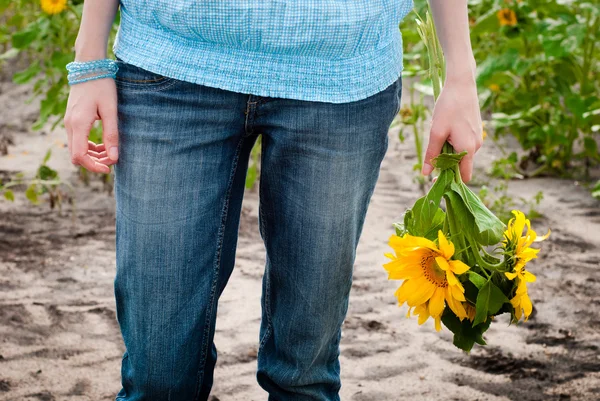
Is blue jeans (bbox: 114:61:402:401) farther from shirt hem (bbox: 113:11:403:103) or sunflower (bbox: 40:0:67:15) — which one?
sunflower (bbox: 40:0:67:15)

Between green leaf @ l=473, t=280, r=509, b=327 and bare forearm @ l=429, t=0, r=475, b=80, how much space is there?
1.22 ft

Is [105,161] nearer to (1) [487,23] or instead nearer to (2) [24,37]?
(2) [24,37]

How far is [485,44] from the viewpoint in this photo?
4.98 metres

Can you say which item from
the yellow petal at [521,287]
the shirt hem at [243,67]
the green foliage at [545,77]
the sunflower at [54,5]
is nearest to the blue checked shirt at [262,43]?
the shirt hem at [243,67]

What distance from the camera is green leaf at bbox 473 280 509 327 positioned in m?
1.50

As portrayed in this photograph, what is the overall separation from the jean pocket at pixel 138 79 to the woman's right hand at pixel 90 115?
22 mm

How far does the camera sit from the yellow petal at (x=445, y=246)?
1.46 meters

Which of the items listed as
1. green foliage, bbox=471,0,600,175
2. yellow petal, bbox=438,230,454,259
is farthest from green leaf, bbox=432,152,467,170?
green foliage, bbox=471,0,600,175

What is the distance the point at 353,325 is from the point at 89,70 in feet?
5.73

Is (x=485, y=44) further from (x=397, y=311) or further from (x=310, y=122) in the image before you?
(x=310, y=122)

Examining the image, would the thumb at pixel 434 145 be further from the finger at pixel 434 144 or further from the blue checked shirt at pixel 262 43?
the blue checked shirt at pixel 262 43

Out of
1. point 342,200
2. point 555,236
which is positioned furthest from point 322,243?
point 555,236

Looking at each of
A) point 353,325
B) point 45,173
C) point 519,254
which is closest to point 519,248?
point 519,254

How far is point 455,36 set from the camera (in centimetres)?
154
